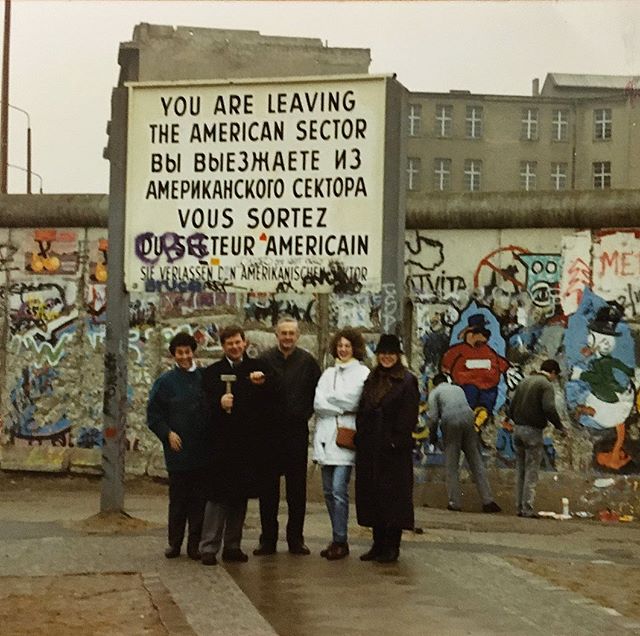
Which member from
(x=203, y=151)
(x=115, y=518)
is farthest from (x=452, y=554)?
(x=203, y=151)

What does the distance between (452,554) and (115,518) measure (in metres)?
3.20

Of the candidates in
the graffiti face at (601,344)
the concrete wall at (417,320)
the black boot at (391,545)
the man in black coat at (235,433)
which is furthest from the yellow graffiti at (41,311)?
the black boot at (391,545)

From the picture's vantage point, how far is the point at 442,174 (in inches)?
3671

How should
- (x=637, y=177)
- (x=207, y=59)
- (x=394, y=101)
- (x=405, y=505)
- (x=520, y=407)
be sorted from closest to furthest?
(x=405, y=505), (x=394, y=101), (x=520, y=407), (x=207, y=59), (x=637, y=177)

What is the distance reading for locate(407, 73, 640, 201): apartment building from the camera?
9325cm

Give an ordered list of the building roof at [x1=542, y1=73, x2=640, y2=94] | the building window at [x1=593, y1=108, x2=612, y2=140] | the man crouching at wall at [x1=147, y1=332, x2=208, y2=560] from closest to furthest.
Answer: the man crouching at wall at [x1=147, y1=332, x2=208, y2=560]
the building window at [x1=593, y1=108, x2=612, y2=140]
the building roof at [x1=542, y1=73, x2=640, y2=94]

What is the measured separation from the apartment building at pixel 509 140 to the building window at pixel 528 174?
63 mm

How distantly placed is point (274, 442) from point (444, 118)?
85.4m

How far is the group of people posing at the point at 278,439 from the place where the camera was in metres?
10.5

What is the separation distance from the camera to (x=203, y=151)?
496 inches

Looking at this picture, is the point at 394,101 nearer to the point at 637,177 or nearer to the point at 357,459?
the point at 357,459

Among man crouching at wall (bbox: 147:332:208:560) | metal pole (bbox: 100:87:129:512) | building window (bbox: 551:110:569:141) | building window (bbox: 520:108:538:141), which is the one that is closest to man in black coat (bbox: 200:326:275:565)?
man crouching at wall (bbox: 147:332:208:560)

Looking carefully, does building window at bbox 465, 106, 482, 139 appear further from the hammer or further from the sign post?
the hammer

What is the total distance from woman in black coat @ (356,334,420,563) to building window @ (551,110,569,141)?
281 ft
